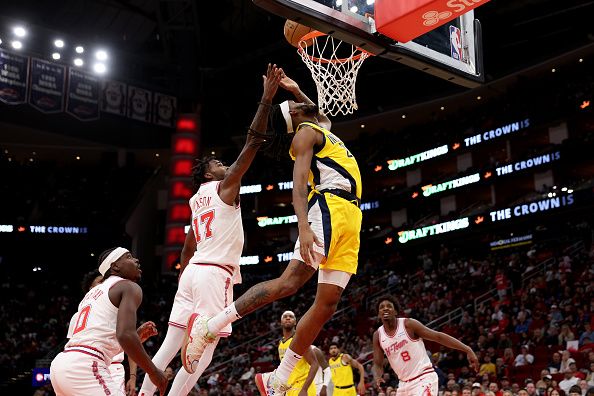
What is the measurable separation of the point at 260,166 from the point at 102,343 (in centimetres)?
3164

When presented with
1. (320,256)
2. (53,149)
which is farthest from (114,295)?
(53,149)

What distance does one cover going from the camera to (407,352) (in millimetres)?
8727

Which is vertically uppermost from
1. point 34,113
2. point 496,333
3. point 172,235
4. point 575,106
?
point 34,113

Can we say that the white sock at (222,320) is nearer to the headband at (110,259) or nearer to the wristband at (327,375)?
the headband at (110,259)

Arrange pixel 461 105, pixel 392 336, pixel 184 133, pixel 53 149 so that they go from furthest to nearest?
pixel 53 149
pixel 461 105
pixel 184 133
pixel 392 336

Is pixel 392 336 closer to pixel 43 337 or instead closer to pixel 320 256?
pixel 320 256

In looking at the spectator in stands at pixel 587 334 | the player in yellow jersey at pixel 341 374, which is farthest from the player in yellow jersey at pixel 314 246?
the spectator in stands at pixel 587 334

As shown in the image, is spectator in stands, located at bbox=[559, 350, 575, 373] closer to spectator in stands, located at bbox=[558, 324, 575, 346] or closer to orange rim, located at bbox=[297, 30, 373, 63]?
spectator in stands, located at bbox=[558, 324, 575, 346]

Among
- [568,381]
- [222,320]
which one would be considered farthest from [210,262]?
[568,381]

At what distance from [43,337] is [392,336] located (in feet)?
80.1

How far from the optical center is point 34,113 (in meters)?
33.1

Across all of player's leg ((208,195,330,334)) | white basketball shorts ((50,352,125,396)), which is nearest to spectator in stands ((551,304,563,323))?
player's leg ((208,195,330,334))

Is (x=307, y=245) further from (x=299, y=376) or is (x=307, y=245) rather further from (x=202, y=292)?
(x=299, y=376)

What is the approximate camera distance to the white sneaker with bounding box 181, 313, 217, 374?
19.5 ft
